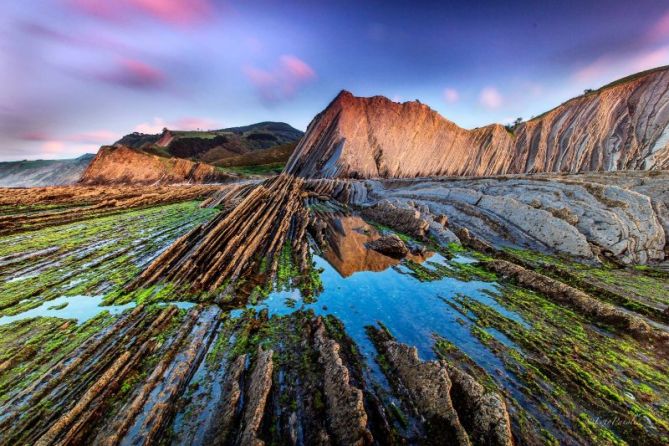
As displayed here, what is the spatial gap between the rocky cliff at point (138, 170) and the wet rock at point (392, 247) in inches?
2026

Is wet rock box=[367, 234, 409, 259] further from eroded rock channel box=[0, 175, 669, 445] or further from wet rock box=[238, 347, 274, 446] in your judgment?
wet rock box=[238, 347, 274, 446]

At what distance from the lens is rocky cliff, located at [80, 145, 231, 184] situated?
45.4 metres

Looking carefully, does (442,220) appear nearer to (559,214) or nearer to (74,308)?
(559,214)

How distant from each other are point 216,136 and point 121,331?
123388mm

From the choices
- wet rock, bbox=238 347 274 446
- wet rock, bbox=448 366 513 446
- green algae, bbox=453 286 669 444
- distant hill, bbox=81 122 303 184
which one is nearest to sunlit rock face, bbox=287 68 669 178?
distant hill, bbox=81 122 303 184

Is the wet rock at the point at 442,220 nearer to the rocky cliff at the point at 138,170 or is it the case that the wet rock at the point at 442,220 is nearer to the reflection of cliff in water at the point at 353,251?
the reflection of cliff in water at the point at 353,251

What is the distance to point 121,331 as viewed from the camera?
22.4ft

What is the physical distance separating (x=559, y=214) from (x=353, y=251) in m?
12.6

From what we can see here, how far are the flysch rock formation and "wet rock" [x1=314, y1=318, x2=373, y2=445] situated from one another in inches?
493

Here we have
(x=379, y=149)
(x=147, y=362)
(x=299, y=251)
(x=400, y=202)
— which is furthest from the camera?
(x=379, y=149)

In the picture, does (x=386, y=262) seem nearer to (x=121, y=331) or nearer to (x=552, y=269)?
(x=552, y=269)

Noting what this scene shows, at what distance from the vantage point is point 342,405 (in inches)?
182

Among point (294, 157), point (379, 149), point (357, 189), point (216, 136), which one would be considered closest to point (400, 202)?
point (357, 189)

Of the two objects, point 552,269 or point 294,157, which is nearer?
point 552,269
